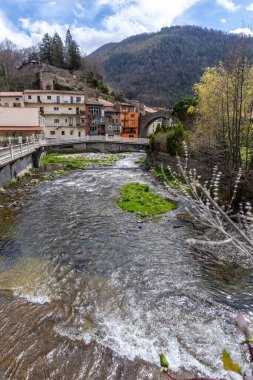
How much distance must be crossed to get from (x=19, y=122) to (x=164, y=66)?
135 m

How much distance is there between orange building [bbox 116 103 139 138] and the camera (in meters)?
68.6

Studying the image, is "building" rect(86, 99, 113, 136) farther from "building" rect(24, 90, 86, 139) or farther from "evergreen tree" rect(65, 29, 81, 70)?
"evergreen tree" rect(65, 29, 81, 70)

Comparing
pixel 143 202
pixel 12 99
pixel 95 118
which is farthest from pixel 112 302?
pixel 12 99

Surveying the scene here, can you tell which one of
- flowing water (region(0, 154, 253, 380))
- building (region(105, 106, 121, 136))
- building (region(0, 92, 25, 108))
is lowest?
flowing water (region(0, 154, 253, 380))

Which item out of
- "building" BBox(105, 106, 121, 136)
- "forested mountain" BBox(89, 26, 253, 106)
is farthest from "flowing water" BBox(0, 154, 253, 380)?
"forested mountain" BBox(89, 26, 253, 106)

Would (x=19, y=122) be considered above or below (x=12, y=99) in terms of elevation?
below

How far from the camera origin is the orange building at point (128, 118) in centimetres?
6856

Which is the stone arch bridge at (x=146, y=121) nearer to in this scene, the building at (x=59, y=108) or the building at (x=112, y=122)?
the building at (x=112, y=122)

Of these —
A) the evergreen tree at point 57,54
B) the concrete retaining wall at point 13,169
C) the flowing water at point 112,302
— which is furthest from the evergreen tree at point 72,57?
the flowing water at point 112,302

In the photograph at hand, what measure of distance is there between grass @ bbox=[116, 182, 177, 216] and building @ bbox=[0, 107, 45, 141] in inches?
1066

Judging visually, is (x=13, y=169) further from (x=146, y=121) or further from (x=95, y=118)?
(x=146, y=121)

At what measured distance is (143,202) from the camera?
58.3 ft

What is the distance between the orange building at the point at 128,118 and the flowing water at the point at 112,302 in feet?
192

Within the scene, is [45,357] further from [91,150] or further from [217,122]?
[91,150]
